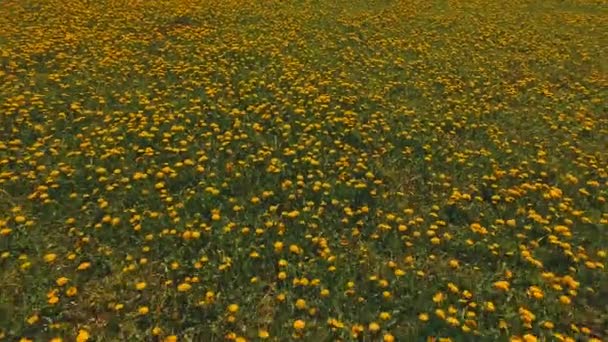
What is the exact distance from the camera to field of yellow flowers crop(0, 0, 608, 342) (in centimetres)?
500

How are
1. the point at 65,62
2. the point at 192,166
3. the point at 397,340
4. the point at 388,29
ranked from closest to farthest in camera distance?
the point at 397,340 < the point at 192,166 < the point at 65,62 < the point at 388,29

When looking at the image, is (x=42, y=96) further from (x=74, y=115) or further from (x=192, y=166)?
(x=192, y=166)

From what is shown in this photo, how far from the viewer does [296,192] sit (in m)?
6.87

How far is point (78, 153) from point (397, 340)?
224 inches

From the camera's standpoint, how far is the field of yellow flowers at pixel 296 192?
16.4 feet

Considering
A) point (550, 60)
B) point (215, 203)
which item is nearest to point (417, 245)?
point (215, 203)

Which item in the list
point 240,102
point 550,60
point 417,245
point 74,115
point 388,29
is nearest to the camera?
point 417,245

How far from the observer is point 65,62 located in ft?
Answer: 36.4

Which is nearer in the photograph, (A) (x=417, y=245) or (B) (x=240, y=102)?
(A) (x=417, y=245)

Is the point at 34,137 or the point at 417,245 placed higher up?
the point at 417,245

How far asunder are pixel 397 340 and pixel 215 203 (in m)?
3.18

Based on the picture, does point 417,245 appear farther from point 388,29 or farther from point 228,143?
point 388,29

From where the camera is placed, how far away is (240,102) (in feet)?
31.6

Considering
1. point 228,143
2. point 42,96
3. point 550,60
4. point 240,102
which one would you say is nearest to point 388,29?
point 550,60
